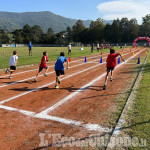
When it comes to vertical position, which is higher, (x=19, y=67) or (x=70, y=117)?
(x=19, y=67)

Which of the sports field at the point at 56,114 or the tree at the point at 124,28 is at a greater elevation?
the tree at the point at 124,28

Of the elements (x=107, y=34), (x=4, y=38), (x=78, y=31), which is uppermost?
(x=78, y=31)

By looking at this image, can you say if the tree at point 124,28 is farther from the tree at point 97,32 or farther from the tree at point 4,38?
the tree at point 4,38

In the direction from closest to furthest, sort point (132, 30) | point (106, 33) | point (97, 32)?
point (132, 30) → point (106, 33) → point (97, 32)

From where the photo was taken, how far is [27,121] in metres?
4.08

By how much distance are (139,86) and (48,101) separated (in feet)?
13.6

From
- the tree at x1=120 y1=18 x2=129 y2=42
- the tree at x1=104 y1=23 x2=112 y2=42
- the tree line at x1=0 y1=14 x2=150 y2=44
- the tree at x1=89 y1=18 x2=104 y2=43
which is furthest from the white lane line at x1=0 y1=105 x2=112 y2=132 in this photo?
the tree at x1=89 y1=18 x2=104 y2=43

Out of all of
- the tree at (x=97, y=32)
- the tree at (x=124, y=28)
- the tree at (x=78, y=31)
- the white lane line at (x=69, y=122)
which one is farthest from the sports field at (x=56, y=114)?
the tree at (x=78, y=31)

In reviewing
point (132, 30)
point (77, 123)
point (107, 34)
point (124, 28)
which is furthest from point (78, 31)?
point (77, 123)

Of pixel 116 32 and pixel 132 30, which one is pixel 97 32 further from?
pixel 132 30

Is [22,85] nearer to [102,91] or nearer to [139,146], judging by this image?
[102,91]

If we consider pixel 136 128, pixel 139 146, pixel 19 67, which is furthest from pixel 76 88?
pixel 19 67

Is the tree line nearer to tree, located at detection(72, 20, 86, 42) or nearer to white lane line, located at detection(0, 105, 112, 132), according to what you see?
tree, located at detection(72, 20, 86, 42)

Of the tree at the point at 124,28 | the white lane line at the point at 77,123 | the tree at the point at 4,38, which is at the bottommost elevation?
the white lane line at the point at 77,123
